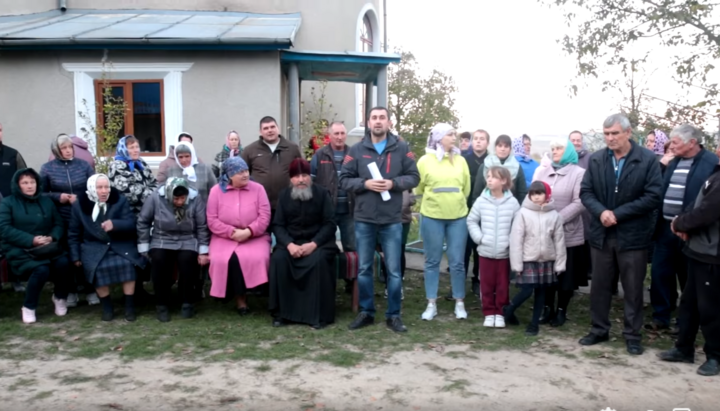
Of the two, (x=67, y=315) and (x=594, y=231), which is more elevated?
(x=594, y=231)

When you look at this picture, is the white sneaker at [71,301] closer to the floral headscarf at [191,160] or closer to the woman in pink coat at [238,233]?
the woman in pink coat at [238,233]

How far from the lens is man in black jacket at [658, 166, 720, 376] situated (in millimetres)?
5051

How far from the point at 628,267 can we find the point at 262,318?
12.2 feet

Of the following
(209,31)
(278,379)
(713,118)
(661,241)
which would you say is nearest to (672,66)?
(713,118)

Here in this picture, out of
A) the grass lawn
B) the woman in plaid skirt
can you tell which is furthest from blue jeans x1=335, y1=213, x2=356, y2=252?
the woman in plaid skirt

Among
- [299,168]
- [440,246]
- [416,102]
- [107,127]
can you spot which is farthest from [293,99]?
[416,102]

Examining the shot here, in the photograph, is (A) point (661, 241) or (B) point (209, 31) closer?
(A) point (661, 241)

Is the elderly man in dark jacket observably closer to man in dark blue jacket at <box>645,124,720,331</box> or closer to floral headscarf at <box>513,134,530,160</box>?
man in dark blue jacket at <box>645,124,720,331</box>

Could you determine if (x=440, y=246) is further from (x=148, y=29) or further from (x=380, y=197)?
(x=148, y=29)

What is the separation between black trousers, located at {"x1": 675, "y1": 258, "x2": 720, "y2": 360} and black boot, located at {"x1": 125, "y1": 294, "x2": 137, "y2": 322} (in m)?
5.33

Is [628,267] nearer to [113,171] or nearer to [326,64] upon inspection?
[113,171]

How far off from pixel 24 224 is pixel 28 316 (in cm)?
97

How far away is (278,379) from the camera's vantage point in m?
4.93

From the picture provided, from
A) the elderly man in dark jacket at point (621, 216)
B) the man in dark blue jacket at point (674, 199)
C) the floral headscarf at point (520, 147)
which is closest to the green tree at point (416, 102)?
the floral headscarf at point (520, 147)
